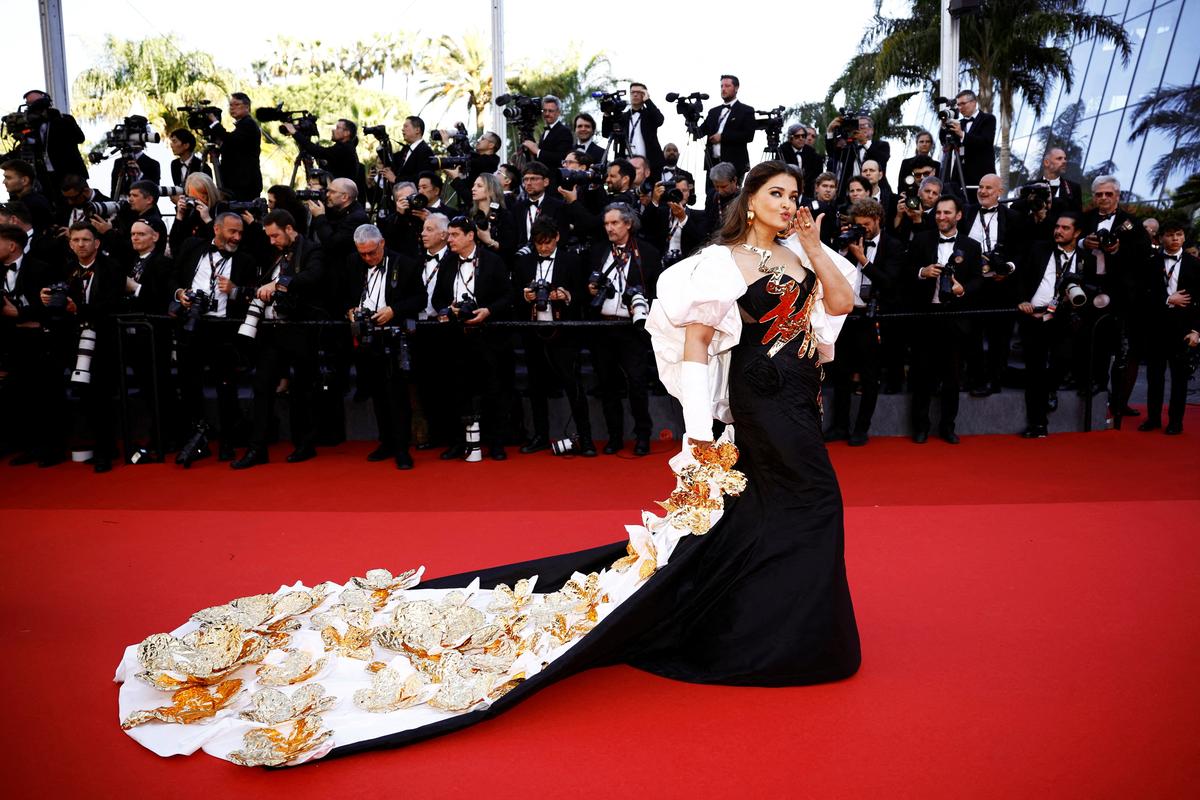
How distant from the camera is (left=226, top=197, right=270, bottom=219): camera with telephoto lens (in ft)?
23.1

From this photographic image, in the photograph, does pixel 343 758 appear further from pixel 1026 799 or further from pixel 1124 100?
pixel 1124 100

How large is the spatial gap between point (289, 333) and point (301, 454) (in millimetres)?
841

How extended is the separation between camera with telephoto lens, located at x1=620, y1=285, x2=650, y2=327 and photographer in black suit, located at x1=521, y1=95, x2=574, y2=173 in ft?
8.79

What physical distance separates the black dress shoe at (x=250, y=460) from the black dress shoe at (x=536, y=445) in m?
1.77

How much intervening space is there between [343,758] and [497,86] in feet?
29.9

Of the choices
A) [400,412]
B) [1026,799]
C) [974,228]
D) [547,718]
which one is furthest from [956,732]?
[974,228]

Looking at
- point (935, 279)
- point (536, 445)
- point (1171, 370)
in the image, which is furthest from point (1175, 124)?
point (536, 445)

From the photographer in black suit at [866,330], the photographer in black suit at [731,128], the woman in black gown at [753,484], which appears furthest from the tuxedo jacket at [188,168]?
the woman in black gown at [753,484]

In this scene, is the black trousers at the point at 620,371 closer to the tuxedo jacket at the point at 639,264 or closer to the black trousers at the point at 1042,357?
the tuxedo jacket at the point at 639,264

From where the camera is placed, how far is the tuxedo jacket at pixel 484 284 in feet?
21.3

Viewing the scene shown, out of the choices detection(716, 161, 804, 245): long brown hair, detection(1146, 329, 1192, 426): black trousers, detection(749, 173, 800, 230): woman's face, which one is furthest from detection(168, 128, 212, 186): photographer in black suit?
detection(1146, 329, 1192, 426): black trousers

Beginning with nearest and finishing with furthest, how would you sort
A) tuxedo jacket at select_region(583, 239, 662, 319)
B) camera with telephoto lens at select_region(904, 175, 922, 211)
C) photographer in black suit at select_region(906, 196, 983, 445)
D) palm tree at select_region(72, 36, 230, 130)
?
tuxedo jacket at select_region(583, 239, 662, 319) → photographer in black suit at select_region(906, 196, 983, 445) → camera with telephoto lens at select_region(904, 175, 922, 211) → palm tree at select_region(72, 36, 230, 130)

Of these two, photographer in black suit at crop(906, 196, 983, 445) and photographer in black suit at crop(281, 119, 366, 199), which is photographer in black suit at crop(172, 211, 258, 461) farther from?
photographer in black suit at crop(906, 196, 983, 445)

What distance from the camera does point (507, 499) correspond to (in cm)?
539
